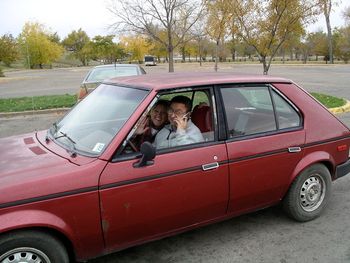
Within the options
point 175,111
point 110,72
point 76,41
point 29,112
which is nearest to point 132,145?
point 175,111

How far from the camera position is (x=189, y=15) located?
16406 mm

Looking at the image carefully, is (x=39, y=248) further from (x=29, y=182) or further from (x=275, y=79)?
(x=275, y=79)

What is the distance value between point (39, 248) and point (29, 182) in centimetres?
46

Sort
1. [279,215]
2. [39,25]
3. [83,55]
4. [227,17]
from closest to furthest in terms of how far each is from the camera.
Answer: [279,215] < [227,17] < [39,25] < [83,55]

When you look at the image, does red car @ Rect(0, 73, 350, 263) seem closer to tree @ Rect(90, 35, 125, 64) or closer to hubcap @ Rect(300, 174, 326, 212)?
hubcap @ Rect(300, 174, 326, 212)

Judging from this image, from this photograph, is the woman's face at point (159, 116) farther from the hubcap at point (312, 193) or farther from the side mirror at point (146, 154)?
the hubcap at point (312, 193)

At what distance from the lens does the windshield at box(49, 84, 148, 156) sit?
3078 mm

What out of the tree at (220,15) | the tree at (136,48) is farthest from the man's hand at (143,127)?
the tree at (136,48)

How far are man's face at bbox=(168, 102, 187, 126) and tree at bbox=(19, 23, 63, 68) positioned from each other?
204ft

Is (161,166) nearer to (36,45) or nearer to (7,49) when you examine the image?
(7,49)

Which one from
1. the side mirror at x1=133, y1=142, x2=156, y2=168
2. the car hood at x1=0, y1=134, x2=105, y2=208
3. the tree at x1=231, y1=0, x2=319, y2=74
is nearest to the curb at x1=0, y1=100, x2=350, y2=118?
the tree at x1=231, y1=0, x2=319, y2=74

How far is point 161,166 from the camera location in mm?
3051

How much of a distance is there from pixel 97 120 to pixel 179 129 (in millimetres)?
727

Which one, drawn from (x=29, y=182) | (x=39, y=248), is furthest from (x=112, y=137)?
(x=39, y=248)
